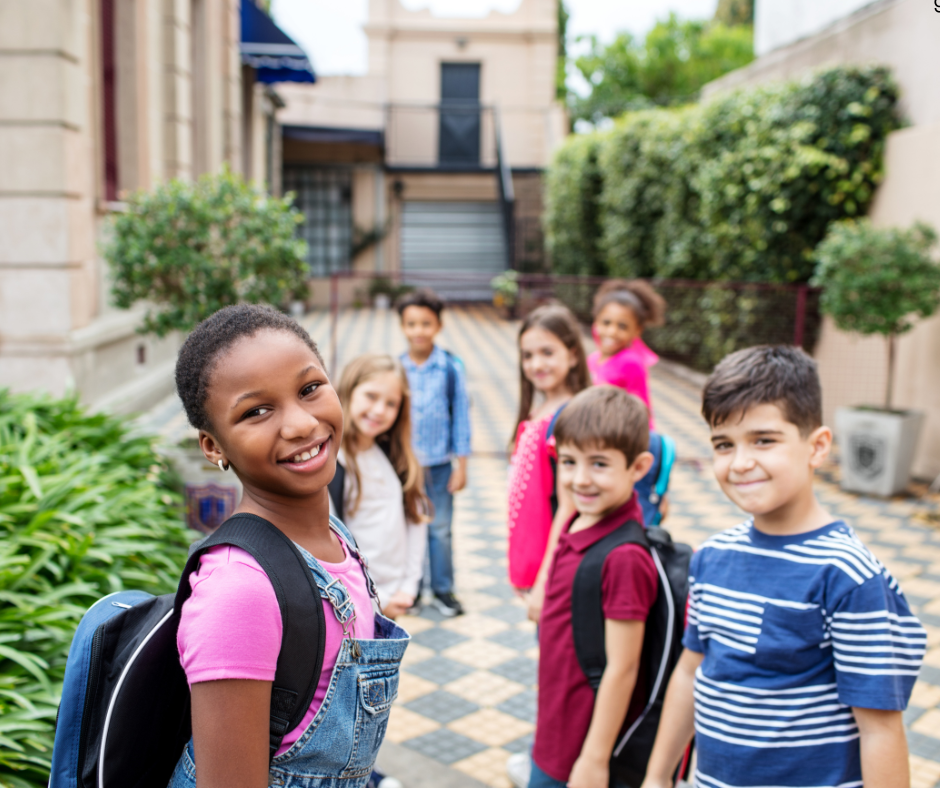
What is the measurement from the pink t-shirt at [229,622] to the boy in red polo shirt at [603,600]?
3.97 feet

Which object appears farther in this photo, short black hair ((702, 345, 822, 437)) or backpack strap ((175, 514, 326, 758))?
short black hair ((702, 345, 822, 437))

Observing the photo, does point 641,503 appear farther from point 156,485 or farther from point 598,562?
point 156,485

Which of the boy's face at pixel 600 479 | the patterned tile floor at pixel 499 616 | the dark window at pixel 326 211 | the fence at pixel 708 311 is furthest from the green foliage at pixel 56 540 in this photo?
the dark window at pixel 326 211

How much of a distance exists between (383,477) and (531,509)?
602 millimetres

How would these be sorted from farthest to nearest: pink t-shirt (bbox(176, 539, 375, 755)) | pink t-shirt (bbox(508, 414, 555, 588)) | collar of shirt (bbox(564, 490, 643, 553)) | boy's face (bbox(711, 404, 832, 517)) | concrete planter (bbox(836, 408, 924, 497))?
concrete planter (bbox(836, 408, 924, 497))
pink t-shirt (bbox(508, 414, 555, 588))
collar of shirt (bbox(564, 490, 643, 553))
boy's face (bbox(711, 404, 832, 517))
pink t-shirt (bbox(176, 539, 375, 755))

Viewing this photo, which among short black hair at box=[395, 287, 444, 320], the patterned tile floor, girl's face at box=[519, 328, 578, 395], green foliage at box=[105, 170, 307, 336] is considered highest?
green foliage at box=[105, 170, 307, 336]

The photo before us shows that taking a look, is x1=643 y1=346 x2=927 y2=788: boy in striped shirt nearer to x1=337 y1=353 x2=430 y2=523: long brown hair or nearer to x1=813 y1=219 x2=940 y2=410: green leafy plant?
x1=337 y1=353 x2=430 y2=523: long brown hair

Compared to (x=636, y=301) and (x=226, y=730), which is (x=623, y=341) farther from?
(x=226, y=730)

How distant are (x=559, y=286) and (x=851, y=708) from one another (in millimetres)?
12485

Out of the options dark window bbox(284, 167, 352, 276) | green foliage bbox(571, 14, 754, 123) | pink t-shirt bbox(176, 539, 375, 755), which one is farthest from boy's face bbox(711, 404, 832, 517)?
green foliage bbox(571, 14, 754, 123)

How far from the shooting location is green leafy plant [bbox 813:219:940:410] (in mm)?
6906

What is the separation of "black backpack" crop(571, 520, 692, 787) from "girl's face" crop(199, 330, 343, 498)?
3.67ft

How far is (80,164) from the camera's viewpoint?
22.8 ft

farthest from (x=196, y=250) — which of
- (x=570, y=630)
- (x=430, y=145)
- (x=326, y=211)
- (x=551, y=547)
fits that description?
(x=430, y=145)
